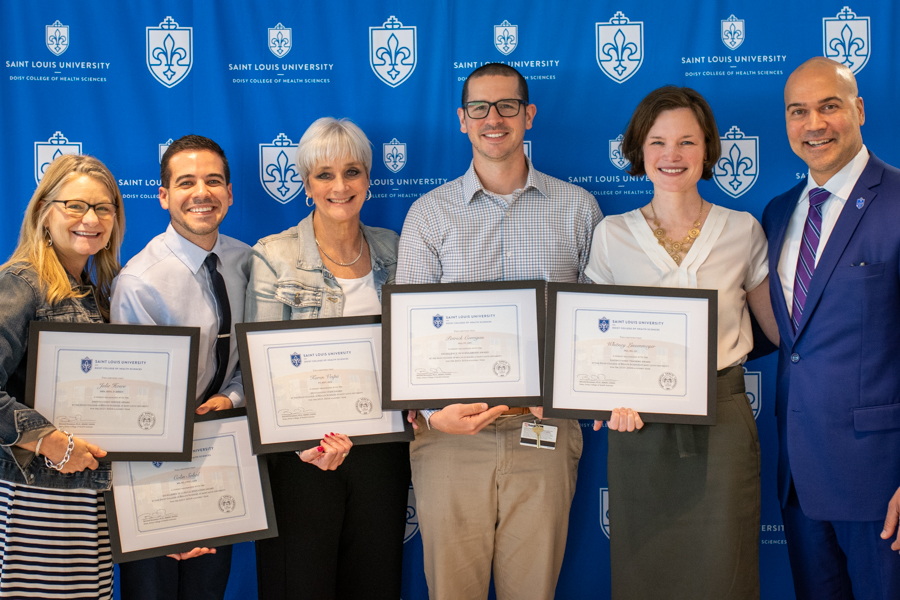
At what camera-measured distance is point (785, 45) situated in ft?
9.84

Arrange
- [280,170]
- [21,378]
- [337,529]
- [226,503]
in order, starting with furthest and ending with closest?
[280,170] < [337,529] < [226,503] < [21,378]

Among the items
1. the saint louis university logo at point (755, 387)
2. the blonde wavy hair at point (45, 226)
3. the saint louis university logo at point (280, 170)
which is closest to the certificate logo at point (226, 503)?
the blonde wavy hair at point (45, 226)

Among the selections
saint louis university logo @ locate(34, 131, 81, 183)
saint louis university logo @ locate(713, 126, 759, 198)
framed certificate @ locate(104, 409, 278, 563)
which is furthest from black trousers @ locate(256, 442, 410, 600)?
saint louis university logo @ locate(713, 126, 759, 198)

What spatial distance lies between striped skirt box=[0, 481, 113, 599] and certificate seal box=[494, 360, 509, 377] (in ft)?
4.88

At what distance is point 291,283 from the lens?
2.48m

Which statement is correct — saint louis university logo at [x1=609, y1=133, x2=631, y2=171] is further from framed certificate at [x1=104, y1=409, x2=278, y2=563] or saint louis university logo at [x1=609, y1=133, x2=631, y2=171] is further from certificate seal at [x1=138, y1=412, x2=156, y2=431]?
certificate seal at [x1=138, y1=412, x2=156, y2=431]

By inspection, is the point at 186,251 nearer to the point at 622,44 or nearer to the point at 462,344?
the point at 462,344

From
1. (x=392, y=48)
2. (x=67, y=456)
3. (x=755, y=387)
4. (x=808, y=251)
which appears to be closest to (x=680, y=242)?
(x=808, y=251)

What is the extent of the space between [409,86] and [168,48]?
1.20 m

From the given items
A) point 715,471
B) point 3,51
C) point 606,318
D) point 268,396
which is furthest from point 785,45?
point 3,51

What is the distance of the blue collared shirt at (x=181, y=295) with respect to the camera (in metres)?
2.30

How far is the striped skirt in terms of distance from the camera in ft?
6.80

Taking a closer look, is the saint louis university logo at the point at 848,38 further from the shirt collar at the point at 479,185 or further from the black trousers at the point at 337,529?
the black trousers at the point at 337,529

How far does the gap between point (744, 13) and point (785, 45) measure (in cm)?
25
